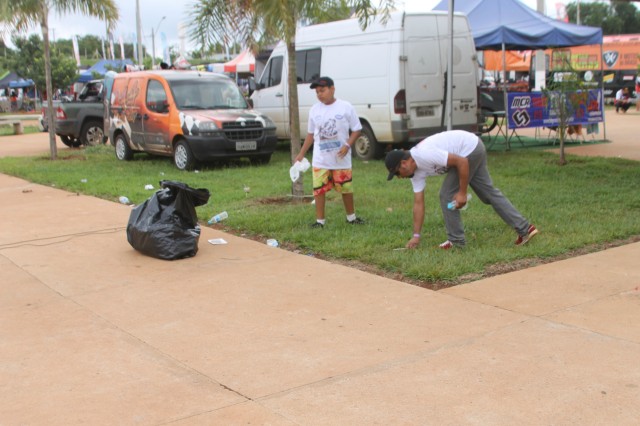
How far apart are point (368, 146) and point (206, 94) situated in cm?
334

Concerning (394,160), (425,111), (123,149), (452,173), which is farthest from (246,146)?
(394,160)

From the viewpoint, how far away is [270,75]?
1602 cm

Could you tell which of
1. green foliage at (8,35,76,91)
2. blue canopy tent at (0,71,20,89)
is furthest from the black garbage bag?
blue canopy tent at (0,71,20,89)

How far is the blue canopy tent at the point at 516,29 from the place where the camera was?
15.0 metres

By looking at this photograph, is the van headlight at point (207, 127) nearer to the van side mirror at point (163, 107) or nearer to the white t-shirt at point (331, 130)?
the van side mirror at point (163, 107)

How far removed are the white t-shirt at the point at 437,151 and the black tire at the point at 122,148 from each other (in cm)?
1009

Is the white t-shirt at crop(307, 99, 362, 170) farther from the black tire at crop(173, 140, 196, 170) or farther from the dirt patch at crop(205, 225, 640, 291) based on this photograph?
the black tire at crop(173, 140, 196, 170)

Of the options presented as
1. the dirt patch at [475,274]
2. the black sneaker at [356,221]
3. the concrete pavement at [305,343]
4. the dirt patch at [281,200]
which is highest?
the dirt patch at [281,200]

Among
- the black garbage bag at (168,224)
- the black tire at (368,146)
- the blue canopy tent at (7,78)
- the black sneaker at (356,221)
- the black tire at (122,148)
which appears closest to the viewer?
the black garbage bag at (168,224)

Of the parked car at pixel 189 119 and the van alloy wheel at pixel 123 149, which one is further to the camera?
the van alloy wheel at pixel 123 149

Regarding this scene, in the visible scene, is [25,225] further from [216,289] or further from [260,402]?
[260,402]

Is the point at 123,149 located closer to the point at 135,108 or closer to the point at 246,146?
the point at 135,108

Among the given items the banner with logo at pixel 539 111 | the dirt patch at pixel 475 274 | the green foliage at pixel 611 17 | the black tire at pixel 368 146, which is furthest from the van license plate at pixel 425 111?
the green foliage at pixel 611 17

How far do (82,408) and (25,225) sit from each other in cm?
554
